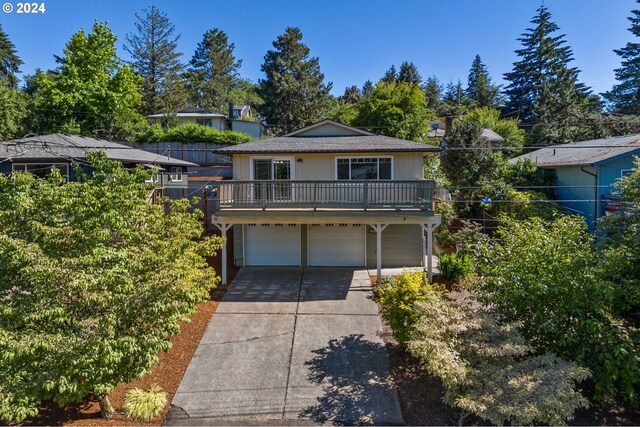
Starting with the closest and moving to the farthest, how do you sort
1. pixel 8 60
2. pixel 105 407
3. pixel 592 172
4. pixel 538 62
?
pixel 105 407 < pixel 592 172 < pixel 538 62 < pixel 8 60

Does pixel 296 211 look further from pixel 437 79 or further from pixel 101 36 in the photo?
pixel 437 79

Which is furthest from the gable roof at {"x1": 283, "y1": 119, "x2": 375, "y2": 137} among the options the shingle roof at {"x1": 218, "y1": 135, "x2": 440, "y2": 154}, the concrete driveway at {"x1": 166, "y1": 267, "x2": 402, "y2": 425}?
the concrete driveway at {"x1": 166, "y1": 267, "x2": 402, "y2": 425}

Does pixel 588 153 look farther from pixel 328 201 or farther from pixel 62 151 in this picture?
pixel 62 151

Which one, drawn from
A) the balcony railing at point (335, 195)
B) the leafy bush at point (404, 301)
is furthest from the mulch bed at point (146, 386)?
the leafy bush at point (404, 301)

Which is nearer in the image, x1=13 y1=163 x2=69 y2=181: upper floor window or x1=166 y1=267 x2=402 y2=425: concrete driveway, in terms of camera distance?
x1=166 y1=267 x2=402 y2=425: concrete driveway

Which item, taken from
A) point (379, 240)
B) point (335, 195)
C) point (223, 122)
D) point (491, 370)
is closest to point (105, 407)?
point (491, 370)

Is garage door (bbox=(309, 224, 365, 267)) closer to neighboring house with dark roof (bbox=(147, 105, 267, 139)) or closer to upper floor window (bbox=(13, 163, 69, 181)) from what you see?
upper floor window (bbox=(13, 163, 69, 181))

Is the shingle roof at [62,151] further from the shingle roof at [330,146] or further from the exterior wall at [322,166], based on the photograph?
the shingle roof at [330,146]
